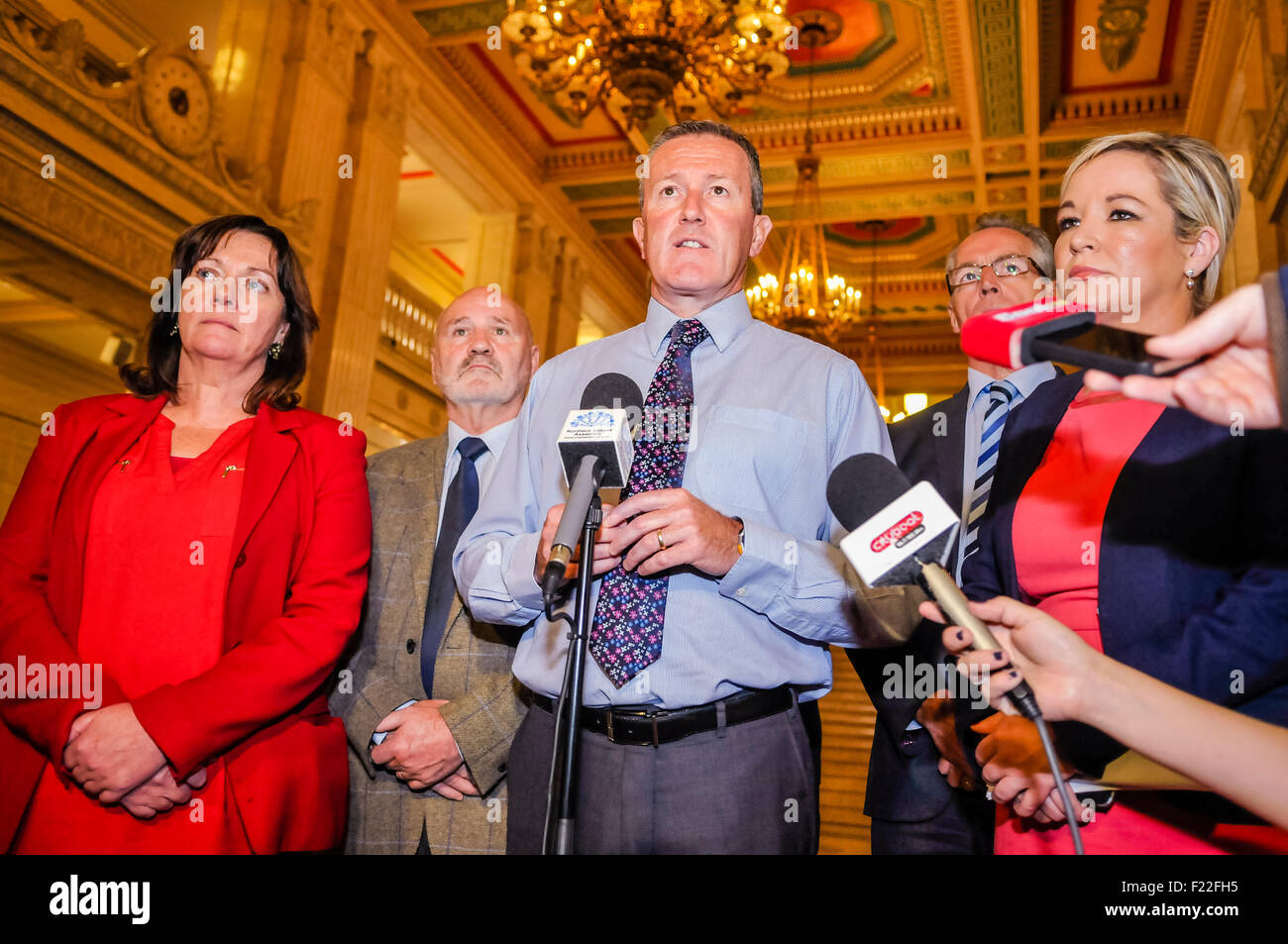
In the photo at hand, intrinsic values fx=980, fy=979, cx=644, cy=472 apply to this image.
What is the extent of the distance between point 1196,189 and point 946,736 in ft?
3.44

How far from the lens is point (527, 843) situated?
1622 millimetres

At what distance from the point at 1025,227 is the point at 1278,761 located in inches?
82.8

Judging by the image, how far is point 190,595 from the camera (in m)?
1.89

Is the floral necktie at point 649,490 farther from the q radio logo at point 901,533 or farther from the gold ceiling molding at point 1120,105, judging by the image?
the gold ceiling molding at point 1120,105

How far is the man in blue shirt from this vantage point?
4.81 ft

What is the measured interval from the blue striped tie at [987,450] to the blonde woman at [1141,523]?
256 mm

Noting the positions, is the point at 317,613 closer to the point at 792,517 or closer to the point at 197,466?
the point at 197,466

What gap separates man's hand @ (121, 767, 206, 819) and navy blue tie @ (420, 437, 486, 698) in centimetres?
58

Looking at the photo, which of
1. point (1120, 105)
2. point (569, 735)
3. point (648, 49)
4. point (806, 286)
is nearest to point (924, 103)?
point (1120, 105)

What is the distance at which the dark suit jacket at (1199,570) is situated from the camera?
125 centimetres

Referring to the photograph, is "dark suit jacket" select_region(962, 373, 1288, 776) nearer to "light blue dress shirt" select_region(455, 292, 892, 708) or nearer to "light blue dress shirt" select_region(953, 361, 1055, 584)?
"light blue dress shirt" select_region(455, 292, 892, 708)

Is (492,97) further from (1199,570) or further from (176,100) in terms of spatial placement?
(1199,570)

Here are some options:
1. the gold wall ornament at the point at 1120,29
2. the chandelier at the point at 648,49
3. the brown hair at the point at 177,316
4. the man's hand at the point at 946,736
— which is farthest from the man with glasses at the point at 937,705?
the gold wall ornament at the point at 1120,29
